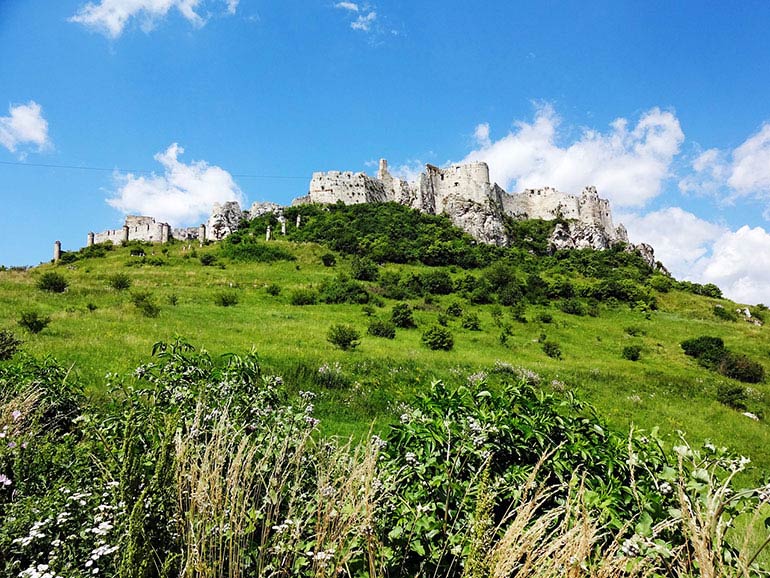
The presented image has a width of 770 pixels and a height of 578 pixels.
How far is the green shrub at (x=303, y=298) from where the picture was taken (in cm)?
2980

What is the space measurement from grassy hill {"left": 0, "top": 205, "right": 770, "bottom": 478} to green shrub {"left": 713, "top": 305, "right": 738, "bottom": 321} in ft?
1.06

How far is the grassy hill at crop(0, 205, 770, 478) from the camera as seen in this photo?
1290 centimetres

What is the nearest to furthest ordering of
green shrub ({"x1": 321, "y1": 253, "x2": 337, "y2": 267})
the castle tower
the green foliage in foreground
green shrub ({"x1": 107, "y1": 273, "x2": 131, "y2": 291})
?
the green foliage in foreground < green shrub ({"x1": 107, "y1": 273, "x2": 131, "y2": 291}) < green shrub ({"x1": 321, "y1": 253, "x2": 337, "y2": 267}) < the castle tower

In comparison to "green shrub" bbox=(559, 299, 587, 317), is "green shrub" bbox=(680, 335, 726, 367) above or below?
below

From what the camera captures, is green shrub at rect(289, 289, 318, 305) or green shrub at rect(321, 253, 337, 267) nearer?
green shrub at rect(289, 289, 318, 305)

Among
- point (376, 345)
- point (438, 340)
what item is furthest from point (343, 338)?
point (438, 340)

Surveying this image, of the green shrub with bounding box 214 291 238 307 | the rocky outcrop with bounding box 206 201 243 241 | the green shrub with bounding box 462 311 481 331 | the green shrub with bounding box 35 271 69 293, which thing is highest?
the rocky outcrop with bounding box 206 201 243 241

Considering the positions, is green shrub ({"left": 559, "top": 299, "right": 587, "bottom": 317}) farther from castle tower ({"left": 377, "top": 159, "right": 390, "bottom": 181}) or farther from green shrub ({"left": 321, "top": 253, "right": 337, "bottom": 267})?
castle tower ({"left": 377, "top": 159, "right": 390, "bottom": 181})

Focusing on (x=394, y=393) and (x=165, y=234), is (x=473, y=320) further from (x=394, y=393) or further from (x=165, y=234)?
(x=165, y=234)

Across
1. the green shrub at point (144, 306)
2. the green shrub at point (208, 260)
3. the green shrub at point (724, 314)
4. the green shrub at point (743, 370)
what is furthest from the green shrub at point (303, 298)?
the green shrub at point (724, 314)

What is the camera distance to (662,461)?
3.07 meters

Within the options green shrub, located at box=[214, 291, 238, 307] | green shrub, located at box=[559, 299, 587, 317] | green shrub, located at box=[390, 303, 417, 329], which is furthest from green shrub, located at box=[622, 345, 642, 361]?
green shrub, located at box=[214, 291, 238, 307]

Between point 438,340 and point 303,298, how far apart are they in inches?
465

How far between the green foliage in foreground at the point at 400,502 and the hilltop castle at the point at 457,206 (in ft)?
223
